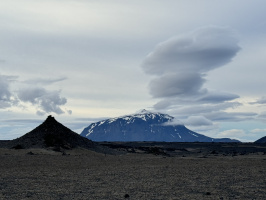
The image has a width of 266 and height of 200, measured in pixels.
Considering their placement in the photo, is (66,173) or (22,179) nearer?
(22,179)

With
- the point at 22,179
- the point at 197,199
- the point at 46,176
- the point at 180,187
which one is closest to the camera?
the point at 197,199

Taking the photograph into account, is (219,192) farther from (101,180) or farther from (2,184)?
(2,184)

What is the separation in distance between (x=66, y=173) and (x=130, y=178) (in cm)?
740

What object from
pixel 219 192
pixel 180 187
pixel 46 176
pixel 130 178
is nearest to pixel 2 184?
pixel 46 176

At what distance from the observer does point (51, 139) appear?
238 ft

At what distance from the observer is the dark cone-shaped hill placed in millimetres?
70438

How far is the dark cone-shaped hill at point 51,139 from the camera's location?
70.4 m

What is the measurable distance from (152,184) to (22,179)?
11.1 meters

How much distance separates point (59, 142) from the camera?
7169 cm

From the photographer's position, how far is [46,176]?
31266 millimetres

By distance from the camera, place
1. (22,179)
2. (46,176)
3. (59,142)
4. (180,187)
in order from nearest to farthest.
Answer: (180,187) → (22,179) → (46,176) → (59,142)

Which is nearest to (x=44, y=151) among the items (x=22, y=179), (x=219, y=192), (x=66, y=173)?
(x=66, y=173)

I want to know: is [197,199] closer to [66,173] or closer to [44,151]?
[66,173]

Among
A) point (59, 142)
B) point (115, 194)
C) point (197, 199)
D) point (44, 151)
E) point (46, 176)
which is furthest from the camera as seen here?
point (59, 142)
